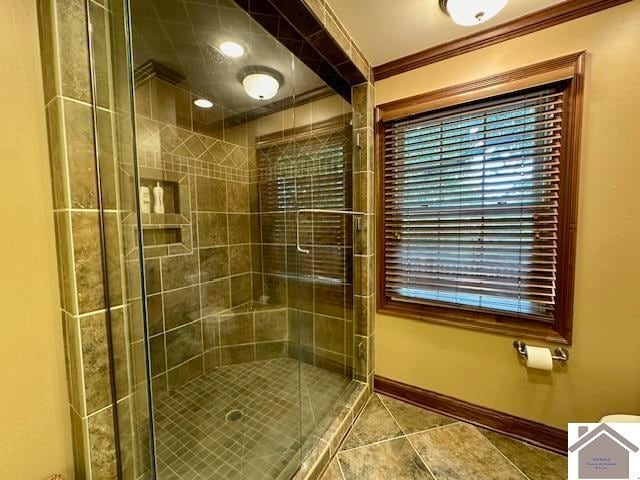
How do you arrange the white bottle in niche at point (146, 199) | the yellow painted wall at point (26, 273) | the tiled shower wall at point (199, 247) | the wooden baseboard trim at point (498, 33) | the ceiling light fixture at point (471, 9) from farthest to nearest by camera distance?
1. the tiled shower wall at point (199, 247)
2. the white bottle in niche at point (146, 199)
3. the wooden baseboard trim at point (498, 33)
4. the ceiling light fixture at point (471, 9)
5. the yellow painted wall at point (26, 273)

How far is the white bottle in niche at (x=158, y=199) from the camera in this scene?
5.26 ft

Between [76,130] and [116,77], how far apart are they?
19cm

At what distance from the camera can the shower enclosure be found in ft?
4.46

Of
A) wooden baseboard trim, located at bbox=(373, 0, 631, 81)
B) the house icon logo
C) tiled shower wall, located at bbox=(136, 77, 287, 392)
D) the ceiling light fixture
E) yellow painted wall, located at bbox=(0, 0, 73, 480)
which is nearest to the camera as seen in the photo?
yellow painted wall, located at bbox=(0, 0, 73, 480)

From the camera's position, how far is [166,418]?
141 centimetres

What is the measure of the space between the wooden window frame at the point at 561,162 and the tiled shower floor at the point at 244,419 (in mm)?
914

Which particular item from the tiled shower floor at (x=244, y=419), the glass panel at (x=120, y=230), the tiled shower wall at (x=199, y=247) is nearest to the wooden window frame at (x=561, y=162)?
the tiled shower floor at (x=244, y=419)

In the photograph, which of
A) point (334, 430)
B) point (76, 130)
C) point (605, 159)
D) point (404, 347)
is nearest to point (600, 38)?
point (605, 159)

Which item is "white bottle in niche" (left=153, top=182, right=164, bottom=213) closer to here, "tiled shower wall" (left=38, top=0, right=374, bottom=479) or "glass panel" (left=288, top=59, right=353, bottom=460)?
"glass panel" (left=288, top=59, right=353, bottom=460)

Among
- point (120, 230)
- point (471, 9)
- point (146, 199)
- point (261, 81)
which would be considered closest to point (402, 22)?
point (471, 9)

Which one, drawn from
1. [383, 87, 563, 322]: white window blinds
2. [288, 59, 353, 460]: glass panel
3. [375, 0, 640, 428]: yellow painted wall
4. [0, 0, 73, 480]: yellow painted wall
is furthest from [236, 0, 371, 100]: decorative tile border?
[0, 0, 73, 480]: yellow painted wall

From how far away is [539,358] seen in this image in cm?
129

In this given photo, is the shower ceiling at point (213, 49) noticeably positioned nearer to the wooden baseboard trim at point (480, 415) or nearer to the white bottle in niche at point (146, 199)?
the white bottle in niche at point (146, 199)

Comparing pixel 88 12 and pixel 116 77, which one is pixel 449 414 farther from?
pixel 88 12
